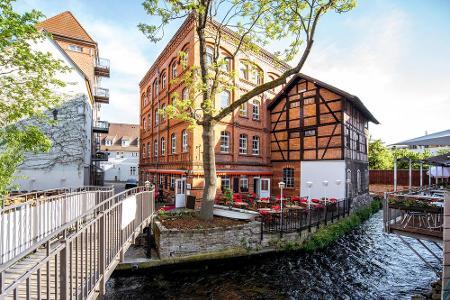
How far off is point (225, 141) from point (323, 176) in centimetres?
762

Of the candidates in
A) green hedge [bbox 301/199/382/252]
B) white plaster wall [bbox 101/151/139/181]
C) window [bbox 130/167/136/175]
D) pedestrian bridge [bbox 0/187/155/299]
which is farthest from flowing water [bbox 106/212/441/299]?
window [bbox 130/167/136/175]

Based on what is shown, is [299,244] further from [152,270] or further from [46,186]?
[46,186]

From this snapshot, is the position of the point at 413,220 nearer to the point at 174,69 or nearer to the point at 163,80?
the point at 174,69

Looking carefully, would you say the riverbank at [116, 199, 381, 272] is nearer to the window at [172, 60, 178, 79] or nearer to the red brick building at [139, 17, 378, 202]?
the red brick building at [139, 17, 378, 202]

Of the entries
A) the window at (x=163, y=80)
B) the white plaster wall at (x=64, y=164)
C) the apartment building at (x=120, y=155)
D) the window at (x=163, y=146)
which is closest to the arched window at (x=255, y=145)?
the window at (x=163, y=146)

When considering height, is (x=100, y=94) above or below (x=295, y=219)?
above

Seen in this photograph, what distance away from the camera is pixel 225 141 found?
18.9m

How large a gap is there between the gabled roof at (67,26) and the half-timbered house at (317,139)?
18701 millimetres

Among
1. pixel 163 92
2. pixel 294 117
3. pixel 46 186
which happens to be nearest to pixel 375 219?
pixel 294 117

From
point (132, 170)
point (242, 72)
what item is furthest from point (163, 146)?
point (132, 170)

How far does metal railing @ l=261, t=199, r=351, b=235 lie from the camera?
38.6ft

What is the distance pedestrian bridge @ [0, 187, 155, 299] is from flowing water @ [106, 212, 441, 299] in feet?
6.95

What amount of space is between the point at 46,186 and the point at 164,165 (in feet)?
26.9

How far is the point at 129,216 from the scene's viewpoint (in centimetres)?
713
